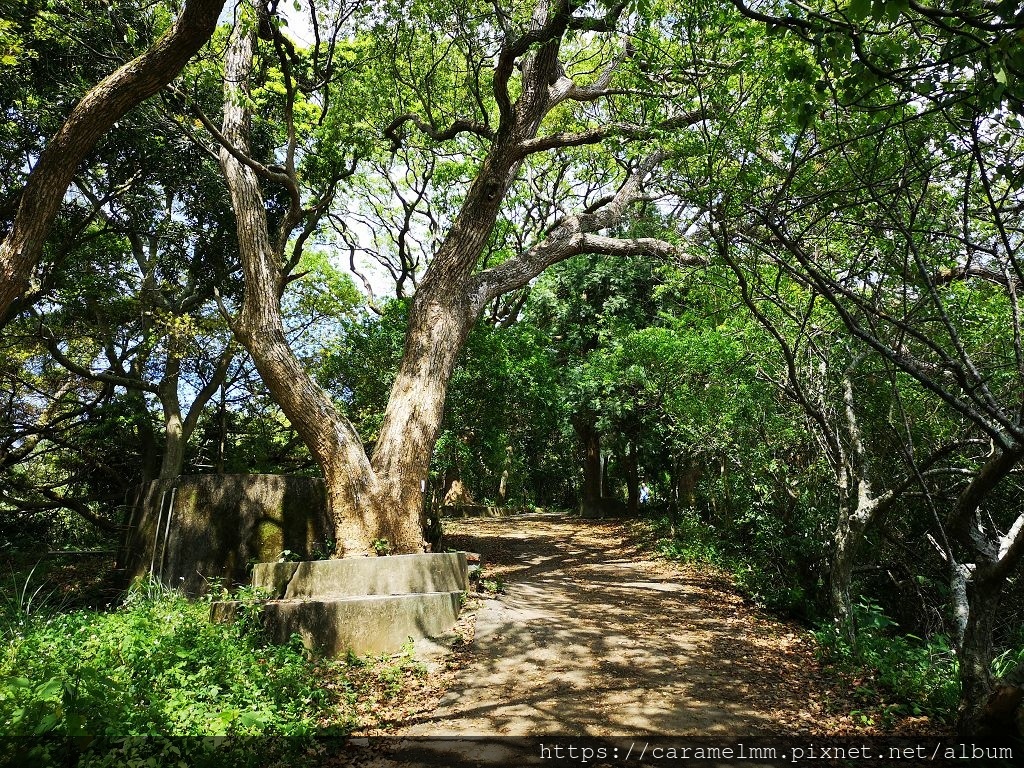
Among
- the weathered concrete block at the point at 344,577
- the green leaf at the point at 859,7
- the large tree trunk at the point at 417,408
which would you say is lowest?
the weathered concrete block at the point at 344,577

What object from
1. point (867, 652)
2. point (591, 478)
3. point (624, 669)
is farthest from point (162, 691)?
point (591, 478)

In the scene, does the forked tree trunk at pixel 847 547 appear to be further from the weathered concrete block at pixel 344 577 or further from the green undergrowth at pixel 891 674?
the weathered concrete block at pixel 344 577

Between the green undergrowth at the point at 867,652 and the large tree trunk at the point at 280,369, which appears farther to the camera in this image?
the large tree trunk at the point at 280,369

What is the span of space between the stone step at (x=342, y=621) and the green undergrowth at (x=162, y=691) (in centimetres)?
15

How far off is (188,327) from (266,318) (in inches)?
155

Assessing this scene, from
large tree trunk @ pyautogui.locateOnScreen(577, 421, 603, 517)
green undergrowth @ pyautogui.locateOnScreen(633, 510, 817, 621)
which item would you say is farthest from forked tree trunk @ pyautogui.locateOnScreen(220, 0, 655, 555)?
large tree trunk @ pyautogui.locateOnScreen(577, 421, 603, 517)

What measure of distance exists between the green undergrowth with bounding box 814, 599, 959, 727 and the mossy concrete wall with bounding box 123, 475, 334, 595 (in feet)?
18.4

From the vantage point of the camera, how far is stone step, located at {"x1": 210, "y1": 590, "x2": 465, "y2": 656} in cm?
532

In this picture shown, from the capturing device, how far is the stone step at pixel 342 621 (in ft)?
17.5

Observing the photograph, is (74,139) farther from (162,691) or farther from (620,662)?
(620,662)

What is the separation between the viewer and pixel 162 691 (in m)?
3.70

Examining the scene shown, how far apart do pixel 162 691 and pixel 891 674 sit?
17.8 feet

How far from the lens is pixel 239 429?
1290cm

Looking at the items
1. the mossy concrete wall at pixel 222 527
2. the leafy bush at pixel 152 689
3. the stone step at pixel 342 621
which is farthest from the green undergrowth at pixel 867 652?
the mossy concrete wall at pixel 222 527
